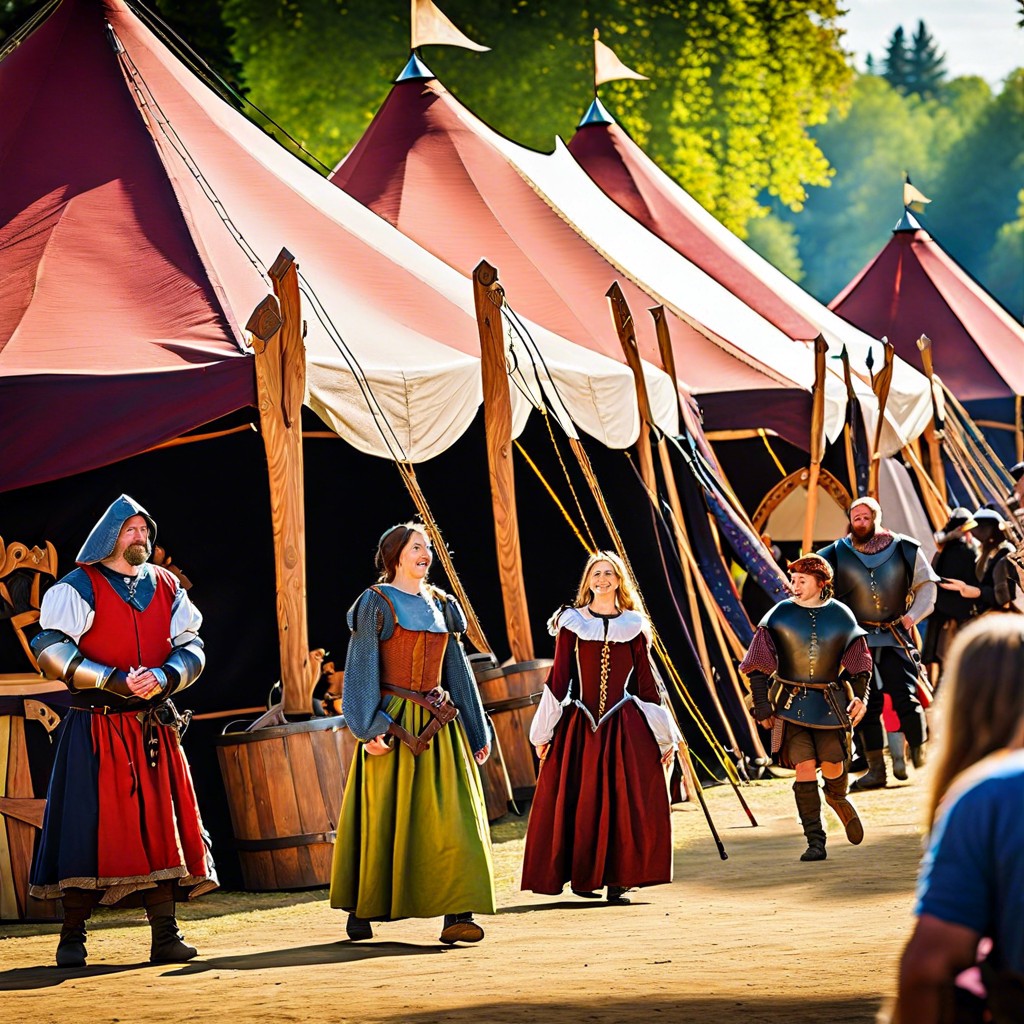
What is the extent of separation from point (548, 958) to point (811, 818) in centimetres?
246

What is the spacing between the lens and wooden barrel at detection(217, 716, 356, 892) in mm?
7184

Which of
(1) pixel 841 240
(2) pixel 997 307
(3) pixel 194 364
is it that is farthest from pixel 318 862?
(1) pixel 841 240

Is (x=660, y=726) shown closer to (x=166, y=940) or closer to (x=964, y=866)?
(x=166, y=940)

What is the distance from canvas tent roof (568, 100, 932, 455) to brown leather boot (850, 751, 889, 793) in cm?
421

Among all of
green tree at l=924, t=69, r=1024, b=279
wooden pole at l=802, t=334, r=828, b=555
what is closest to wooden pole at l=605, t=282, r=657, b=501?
wooden pole at l=802, t=334, r=828, b=555

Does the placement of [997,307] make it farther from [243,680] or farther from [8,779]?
[8,779]

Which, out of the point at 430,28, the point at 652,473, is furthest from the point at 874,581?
the point at 430,28

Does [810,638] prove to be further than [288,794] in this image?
Yes

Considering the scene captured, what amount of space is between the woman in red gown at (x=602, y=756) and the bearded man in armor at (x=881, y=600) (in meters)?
3.25

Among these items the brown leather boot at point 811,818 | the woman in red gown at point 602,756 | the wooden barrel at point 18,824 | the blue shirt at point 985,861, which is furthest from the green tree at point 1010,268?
the blue shirt at point 985,861

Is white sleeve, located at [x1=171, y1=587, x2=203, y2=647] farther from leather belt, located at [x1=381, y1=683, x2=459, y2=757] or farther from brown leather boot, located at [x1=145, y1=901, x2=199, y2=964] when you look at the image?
brown leather boot, located at [x1=145, y1=901, x2=199, y2=964]

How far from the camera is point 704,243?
14.9 meters

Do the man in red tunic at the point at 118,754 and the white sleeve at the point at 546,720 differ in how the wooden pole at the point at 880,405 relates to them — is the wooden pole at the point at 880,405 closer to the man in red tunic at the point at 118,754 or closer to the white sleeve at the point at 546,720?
the white sleeve at the point at 546,720

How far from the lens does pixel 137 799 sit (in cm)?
595
